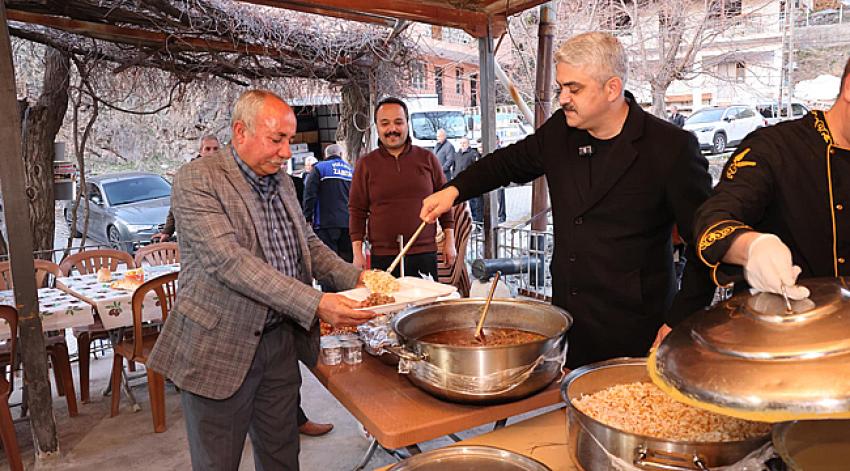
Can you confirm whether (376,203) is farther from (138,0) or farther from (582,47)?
(138,0)

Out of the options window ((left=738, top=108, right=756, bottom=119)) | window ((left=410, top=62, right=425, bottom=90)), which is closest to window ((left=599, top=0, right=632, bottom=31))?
window ((left=410, top=62, right=425, bottom=90))

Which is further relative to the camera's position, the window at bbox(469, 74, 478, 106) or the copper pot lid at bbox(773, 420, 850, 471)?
the window at bbox(469, 74, 478, 106)

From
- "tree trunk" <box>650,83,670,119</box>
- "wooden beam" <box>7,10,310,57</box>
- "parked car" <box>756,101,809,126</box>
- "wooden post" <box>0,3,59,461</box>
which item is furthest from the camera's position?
"tree trunk" <box>650,83,670,119</box>

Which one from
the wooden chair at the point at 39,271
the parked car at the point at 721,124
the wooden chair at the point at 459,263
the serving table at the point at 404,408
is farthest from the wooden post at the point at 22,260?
Result: the parked car at the point at 721,124

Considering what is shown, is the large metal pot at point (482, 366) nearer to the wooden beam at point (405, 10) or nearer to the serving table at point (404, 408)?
the serving table at point (404, 408)

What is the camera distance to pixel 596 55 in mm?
1868

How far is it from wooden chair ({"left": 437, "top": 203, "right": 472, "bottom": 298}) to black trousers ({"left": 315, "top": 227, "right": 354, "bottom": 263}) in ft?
5.11

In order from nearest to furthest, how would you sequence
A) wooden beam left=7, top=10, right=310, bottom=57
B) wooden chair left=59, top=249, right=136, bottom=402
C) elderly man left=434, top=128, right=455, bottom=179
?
wooden chair left=59, top=249, right=136, bottom=402 → wooden beam left=7, top=10, right=310, bottom=57 → elderly man left=434, top=128, right=455, bottom=179

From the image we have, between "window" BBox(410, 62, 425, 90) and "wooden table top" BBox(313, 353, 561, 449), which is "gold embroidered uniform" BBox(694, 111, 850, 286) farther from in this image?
"window" BBox(410, 62, 425, 90)

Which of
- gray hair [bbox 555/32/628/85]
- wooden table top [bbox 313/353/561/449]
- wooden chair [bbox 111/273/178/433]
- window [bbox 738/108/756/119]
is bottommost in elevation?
wooden chair [bbox 111/273/178/433]

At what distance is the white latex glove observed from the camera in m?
1.00

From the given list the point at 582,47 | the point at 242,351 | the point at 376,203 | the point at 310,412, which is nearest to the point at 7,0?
the point at 376,203

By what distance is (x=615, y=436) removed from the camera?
1108mm

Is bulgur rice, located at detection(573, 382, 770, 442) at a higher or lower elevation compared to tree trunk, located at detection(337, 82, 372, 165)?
lower
